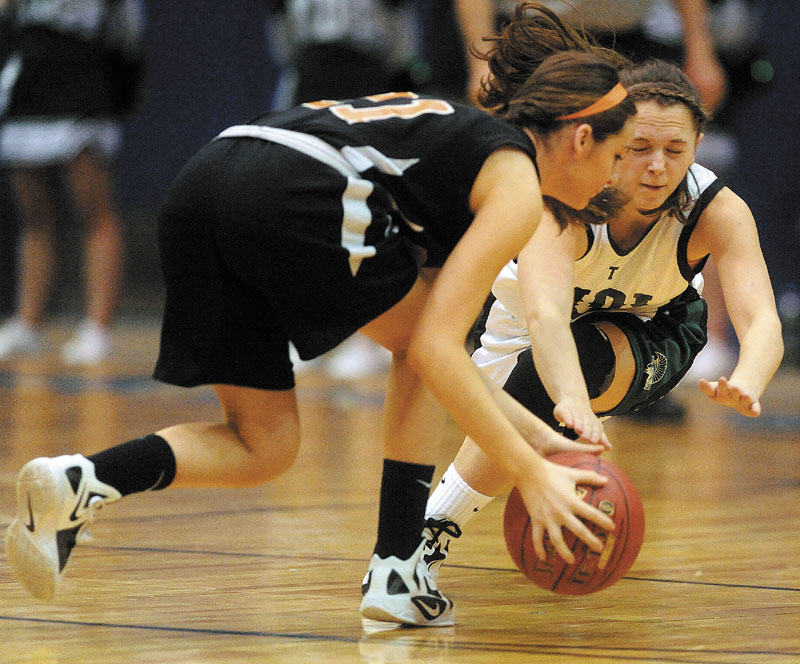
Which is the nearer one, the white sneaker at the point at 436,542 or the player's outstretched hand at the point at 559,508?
the player's outstretched hand at the point at 559,508

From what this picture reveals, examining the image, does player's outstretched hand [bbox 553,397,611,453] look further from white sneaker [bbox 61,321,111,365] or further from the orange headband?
white sneaker [bbox 61,321,111,365]

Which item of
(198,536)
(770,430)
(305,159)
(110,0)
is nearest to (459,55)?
(110,0)

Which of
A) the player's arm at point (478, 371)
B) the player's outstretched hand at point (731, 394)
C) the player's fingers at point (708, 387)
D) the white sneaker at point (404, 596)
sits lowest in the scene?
the white sneaker at point (404, 596)

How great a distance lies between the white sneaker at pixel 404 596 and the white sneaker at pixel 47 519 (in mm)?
387

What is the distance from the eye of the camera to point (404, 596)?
1716 mm

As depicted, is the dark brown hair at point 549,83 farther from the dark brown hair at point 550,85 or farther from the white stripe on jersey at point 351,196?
the white stripe on jersey at point 351,196

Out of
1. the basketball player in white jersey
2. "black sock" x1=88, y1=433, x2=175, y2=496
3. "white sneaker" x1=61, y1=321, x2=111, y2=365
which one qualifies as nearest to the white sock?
the basketball player in white jersey

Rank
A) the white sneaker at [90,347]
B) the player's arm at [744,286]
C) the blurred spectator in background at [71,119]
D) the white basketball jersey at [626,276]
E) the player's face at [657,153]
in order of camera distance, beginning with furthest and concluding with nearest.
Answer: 1. the white sneaker at [90,347]
2. the blurred spectator in background at [71,119]
3. the white basketball jersey at [626,276]
4. the player's face at [657,153]
5. the player's arm at [744,286]

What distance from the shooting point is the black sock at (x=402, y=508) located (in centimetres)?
177

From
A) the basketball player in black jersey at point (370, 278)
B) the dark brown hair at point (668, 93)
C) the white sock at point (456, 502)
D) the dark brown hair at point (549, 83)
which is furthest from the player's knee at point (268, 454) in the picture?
the dark brown hair at point (668, 93)

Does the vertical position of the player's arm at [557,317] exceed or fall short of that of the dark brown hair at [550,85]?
it falls short

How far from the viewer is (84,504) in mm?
1647

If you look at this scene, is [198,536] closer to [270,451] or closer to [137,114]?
[270,451]

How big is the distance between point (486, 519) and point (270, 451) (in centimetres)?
82
